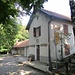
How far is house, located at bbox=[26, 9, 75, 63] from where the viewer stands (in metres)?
17.5

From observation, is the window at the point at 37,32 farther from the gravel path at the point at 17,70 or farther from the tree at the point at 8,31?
the gravel path at the point at 17,70

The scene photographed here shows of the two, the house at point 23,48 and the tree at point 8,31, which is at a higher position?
the tree at point 8,31

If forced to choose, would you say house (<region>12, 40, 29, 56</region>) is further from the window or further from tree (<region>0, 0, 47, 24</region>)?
tree (<region>0, 0, 47, 24</region>)

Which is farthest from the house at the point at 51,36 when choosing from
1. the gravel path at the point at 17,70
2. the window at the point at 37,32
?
the gravel path at the point at 17,70

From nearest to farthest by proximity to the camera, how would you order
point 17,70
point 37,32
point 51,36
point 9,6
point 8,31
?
point 9,6, point 17,70, point 8,31, point 51,36, point 37,32

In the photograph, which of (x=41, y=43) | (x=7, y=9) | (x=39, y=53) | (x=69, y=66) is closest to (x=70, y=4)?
(x=69, y=66)

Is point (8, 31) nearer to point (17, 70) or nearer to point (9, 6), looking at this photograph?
point (17, 70)

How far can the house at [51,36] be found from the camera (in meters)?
17.5

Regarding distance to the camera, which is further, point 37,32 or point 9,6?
point 37,32

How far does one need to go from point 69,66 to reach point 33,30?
41.4 ft

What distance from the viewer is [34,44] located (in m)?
21.6

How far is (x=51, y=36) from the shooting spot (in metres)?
17.7

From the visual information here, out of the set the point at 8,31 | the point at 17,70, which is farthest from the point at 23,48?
the point at 17,70

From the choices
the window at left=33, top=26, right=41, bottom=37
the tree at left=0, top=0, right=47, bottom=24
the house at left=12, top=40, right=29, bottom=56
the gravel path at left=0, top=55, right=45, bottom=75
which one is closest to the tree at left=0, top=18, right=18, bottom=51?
the tree at left=0, top=0, right=47, bottom=24
